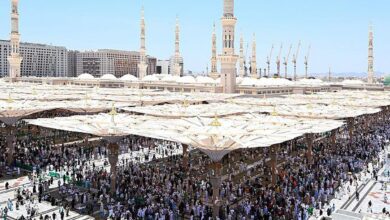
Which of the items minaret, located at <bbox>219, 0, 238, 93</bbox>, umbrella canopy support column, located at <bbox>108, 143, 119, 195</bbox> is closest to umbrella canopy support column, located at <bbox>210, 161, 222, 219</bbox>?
umbrella canopy support column, located at <bbox>108, 143, 119, 195</bbox>

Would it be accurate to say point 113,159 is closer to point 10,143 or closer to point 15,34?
point 10,143

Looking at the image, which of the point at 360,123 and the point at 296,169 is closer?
the point at 296,169

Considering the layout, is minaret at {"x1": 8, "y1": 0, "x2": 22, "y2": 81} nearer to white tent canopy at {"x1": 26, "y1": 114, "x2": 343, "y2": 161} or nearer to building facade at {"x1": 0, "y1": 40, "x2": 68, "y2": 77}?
building facade at {"x1": 0, "y1": 40, "x2": 68, "y2": 77}

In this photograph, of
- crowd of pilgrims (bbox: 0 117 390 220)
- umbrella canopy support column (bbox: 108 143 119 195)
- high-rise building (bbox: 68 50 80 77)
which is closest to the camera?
crowd of pilgrims (bbox: 0 117 390 220)

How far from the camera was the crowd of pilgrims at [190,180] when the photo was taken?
1332 cm

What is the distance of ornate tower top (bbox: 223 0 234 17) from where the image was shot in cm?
3875

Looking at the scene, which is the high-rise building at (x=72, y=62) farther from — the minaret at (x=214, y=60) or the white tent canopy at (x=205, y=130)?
the white tent canopy at (x=205, y=130)

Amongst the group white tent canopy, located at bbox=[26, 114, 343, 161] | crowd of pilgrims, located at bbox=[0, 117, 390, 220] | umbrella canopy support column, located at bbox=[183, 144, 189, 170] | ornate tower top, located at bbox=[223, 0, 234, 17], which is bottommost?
crowd of pilgrims, located at bbox=[0, 117, 390, 220]

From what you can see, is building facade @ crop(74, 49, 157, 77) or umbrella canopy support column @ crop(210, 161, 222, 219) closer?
umbrella canopy support column @ crop(210, 161, 222, 219)

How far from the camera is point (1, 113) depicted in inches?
696

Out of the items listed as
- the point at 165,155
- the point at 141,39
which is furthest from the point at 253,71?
the point at 165,155

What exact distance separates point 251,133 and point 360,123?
1012 inches

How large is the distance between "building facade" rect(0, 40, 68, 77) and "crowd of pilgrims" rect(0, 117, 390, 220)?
75.7 metres

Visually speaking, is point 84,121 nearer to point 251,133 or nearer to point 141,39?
point 251,133
